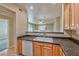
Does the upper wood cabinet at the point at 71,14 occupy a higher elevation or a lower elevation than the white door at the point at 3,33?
higher

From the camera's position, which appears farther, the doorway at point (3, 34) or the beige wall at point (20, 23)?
the beige wall at point (20, 23)

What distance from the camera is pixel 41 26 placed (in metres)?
1.74

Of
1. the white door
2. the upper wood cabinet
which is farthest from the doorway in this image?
the upper wood cabinet

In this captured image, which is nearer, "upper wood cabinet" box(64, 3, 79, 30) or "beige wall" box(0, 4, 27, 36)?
"upper wood cabinet" box(64, 3, 79, 30)

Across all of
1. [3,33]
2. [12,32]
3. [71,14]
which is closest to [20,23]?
[12,32]

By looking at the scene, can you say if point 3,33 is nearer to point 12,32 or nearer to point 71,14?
point 12,32

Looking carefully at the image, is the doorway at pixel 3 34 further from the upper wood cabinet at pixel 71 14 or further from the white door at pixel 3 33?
the upper wood cabinet at pixel 71 14

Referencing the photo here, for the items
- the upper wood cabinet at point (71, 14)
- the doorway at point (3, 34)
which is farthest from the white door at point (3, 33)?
the upper wood cabinet at point (71, 14)

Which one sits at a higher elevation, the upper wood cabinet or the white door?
the upper wood cabinet

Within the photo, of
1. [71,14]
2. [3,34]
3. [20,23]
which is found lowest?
Answer: [3,34]

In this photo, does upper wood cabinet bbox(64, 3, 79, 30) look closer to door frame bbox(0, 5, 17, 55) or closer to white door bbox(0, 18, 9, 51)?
door frame bbox(0, 5, 17, 55)

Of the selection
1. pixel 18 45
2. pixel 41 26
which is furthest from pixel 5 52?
pixel 41 26

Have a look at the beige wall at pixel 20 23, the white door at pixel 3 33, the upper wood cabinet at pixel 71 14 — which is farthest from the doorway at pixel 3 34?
A: the upper wood cabinet at pixel 71 14

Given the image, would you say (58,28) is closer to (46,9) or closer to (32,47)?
(46,9)
